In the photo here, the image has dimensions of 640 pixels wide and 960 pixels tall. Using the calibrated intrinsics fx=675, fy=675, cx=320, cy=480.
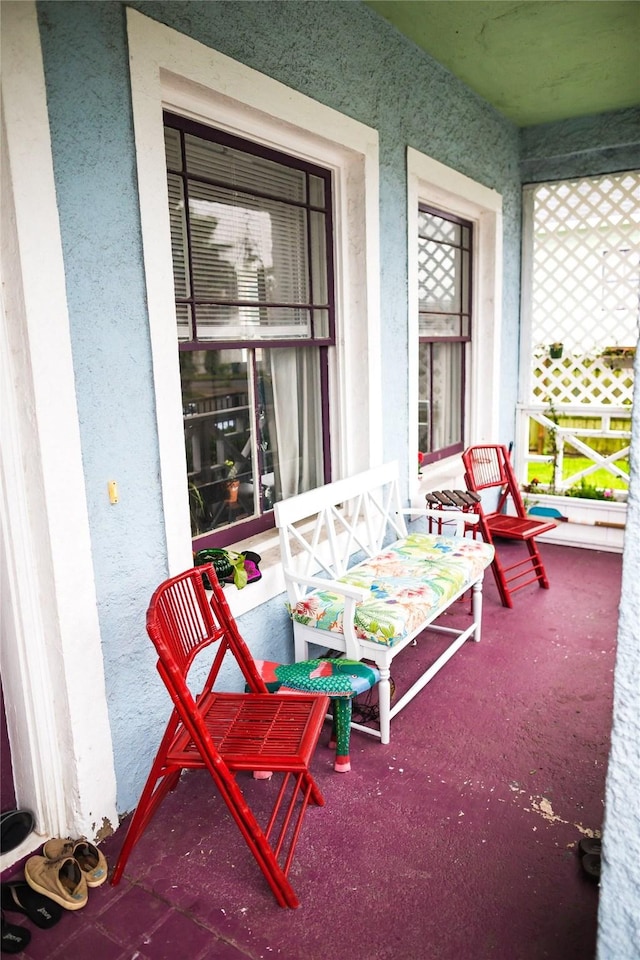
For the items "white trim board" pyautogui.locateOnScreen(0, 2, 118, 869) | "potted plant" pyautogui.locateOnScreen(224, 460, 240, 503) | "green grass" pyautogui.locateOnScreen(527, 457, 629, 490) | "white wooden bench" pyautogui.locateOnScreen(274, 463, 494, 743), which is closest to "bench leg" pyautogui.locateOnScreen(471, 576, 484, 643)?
"white wooden bench" pyautogui.locateOnScreen(274, 463, 494, 743)

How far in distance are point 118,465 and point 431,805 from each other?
167cm

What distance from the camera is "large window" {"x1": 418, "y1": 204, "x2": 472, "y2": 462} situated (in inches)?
186

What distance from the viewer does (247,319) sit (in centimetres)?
309

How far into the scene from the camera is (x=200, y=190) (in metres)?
2.81

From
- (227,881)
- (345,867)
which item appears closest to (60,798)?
(227,881)

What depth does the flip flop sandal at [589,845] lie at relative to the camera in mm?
2180

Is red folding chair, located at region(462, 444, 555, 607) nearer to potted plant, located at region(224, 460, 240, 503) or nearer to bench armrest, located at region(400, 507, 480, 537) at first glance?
bench armrest, located at region(400, 507, 480, 537)

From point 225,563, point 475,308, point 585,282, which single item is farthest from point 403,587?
point 585,282

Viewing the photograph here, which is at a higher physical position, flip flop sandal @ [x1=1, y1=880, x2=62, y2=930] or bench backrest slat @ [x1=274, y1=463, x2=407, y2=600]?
bench backrest slat @ [x1=274, y1=463, x2=407, y2=600]

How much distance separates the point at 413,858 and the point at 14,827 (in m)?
1.33

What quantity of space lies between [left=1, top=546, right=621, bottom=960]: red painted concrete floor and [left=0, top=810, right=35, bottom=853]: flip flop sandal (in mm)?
255

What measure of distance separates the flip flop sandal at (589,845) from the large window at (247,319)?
184 cm

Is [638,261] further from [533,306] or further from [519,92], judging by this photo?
[519,92]

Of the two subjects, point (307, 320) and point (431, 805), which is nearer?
point (431, 805)
